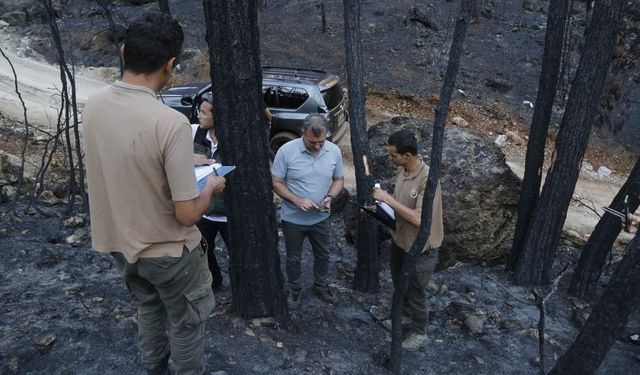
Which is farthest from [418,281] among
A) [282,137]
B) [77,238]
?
[282,137]

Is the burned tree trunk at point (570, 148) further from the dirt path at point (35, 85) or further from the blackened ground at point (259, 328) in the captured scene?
→ the dirt path at point (35, 85)

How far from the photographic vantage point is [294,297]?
462 cm

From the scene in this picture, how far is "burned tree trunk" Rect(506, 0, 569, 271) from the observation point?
5.61 meters

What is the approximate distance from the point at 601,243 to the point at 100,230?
5098mm

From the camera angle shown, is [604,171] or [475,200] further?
[604,171]

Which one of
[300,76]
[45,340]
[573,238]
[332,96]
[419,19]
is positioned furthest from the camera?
[419,19]

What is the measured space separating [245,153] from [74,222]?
3.26 metres

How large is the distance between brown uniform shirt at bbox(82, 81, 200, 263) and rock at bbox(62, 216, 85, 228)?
375 cm

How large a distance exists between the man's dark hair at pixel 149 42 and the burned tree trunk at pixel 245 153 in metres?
1.05

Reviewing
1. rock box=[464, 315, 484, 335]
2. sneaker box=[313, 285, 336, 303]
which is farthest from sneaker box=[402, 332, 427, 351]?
sneaker box=[313, 285, 336, 303]

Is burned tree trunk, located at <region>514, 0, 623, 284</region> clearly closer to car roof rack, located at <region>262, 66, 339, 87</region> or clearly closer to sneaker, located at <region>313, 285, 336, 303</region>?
sneaker, located at <region>313, 285, 336, 303</region>

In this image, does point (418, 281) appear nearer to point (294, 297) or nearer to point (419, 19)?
point (294, 297)

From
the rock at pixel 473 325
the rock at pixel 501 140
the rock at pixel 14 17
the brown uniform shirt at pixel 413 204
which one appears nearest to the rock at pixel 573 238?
the rock at pixel 473 325

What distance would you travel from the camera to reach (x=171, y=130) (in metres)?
2.17
